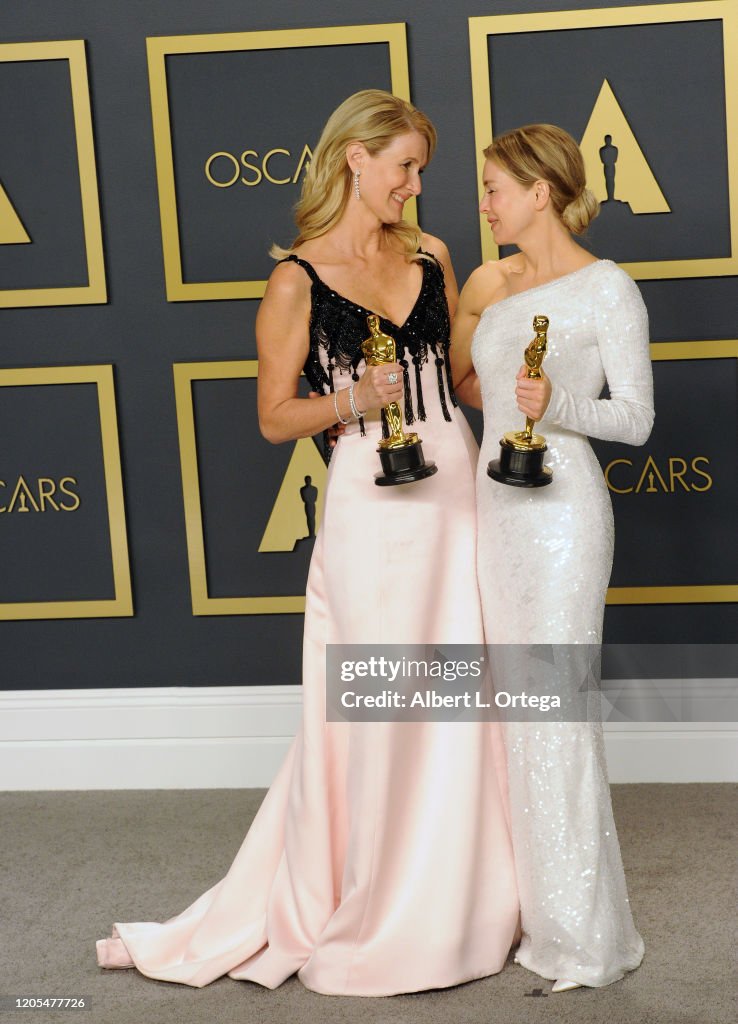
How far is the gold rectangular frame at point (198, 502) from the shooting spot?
4.51m

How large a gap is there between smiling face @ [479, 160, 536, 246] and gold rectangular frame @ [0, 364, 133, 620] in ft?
6.61

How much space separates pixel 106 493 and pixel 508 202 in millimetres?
2271

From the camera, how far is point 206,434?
4.57 m

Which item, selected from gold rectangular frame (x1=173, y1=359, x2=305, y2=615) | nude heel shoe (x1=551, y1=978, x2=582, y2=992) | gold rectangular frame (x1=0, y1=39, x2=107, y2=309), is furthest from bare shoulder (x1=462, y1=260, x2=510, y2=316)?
gold rectangular frame (x1=0, y1=39, x2=107, y2=309)

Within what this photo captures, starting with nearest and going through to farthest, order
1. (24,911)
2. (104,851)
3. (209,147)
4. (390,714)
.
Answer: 1. (390,714)
2. (24,911)
3. (104,851)
4. (209,147)

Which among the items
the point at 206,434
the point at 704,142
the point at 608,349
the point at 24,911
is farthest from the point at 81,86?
the point at 24,911

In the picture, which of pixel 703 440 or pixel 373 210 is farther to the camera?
pixel 703 440

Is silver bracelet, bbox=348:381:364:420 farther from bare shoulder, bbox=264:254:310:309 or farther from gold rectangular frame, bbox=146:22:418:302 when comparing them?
gold rectangular frame, bbox=146:22:418:302

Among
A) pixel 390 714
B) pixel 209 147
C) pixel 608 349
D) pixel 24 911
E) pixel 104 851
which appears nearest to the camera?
pixel 608 349

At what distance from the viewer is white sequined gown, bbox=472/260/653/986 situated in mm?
2855

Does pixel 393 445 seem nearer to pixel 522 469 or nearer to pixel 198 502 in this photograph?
pixel 522 469

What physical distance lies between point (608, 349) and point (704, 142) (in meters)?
1.76

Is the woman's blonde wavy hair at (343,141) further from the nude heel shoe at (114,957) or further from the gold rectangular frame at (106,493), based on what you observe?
the nude heel shoe at (114,957)

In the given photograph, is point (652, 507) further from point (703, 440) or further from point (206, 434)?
point (206, 434)
